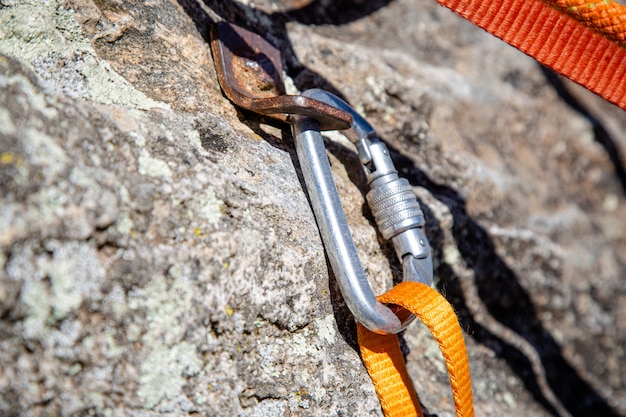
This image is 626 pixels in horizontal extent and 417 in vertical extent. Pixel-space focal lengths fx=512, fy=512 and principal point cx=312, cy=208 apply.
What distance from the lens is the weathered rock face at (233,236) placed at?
832 millimetres

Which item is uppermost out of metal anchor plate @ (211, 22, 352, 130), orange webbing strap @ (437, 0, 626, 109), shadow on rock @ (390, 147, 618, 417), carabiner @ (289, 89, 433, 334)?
orange webbing strap @ (437, 0, 626, 109)

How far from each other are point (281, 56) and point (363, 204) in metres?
0.53

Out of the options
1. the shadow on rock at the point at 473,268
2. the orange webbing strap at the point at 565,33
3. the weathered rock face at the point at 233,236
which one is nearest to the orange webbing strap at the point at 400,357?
the weathered rock face at the point at 233,236

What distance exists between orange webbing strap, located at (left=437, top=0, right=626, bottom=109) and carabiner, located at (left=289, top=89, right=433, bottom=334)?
40cm

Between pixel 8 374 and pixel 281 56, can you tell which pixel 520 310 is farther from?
pixel 8 374

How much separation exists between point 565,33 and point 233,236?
95 cm

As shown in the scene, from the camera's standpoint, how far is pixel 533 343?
67.8 inches

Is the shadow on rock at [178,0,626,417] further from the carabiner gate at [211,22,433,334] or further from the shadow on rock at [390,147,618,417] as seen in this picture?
the carabiner gate at [211,22,433,334]

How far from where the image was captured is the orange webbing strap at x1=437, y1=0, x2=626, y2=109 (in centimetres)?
121

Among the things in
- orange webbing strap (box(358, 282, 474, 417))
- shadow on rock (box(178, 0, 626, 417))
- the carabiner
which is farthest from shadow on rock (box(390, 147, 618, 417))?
orange webbing strap (box(358, 282, 474, 417))

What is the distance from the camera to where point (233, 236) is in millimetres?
999

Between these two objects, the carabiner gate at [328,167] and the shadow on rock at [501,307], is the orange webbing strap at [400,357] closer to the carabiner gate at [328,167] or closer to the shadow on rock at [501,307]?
the carabiner gate at [328,167]

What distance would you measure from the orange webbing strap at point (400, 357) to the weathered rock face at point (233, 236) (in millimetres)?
39

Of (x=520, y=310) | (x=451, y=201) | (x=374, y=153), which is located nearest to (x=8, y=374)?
(x=374, y=153)
